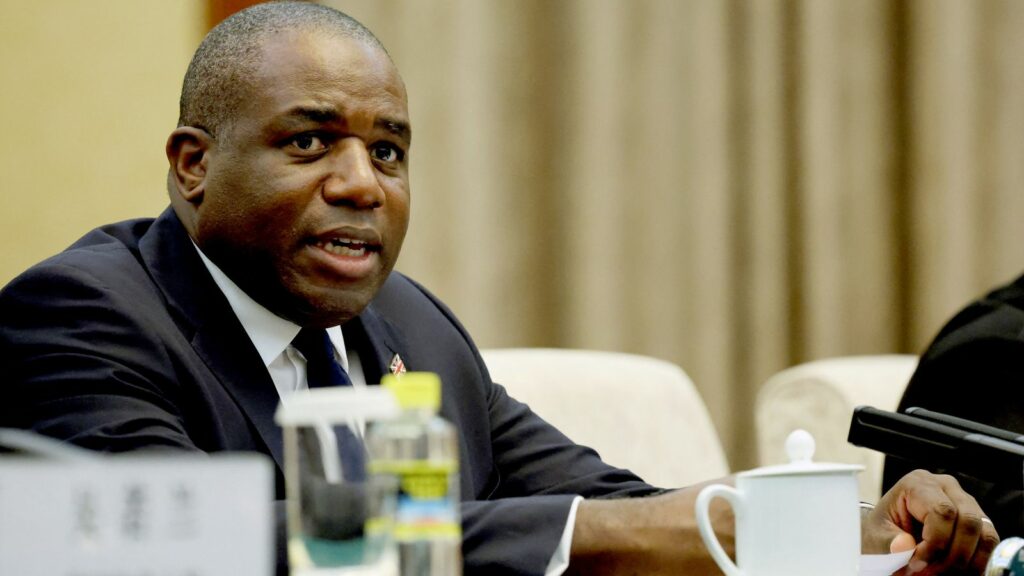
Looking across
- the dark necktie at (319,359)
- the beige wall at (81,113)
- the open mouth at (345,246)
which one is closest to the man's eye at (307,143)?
the open mouth at (345,246)

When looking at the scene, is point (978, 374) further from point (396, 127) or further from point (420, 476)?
point (420, 476)

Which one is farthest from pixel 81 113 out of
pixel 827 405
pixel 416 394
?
pixel 416 394

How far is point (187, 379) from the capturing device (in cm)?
143

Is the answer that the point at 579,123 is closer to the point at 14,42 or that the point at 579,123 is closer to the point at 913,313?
the point at 913,313

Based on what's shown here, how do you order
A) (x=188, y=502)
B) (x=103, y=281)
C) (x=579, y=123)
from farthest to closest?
(x=579, y=123)
(x=103, y=281)
(x=188, y=502)

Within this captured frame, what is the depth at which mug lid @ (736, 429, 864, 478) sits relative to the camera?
103cm

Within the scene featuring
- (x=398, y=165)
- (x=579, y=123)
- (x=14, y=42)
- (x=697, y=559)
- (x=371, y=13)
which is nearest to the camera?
(x=697, y=559)

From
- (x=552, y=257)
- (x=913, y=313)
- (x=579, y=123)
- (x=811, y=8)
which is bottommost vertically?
(x=913, y=313)

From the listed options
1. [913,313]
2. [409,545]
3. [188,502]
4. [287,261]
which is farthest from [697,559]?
[913,313]

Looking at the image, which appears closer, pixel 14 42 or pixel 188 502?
pixel 188 502

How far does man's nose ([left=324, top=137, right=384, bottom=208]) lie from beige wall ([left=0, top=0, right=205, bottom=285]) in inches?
42.3

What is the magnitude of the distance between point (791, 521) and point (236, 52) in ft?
2.88

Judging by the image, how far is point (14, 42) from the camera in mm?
2484

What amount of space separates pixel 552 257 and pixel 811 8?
32.6 inches
